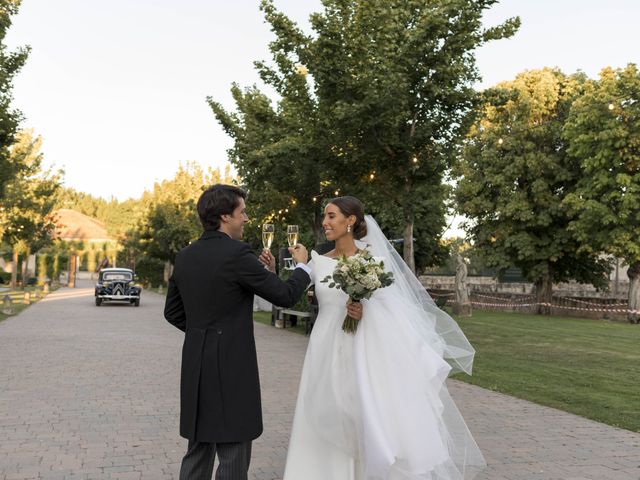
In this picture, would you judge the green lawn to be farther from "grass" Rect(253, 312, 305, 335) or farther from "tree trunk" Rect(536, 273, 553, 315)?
"tree trunk" Rect(536, 273, 553, 315)

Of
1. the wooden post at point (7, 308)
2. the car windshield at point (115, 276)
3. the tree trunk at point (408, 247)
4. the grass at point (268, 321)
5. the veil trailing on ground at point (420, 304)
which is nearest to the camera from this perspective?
the veil trailing on ground at point (420, 304)

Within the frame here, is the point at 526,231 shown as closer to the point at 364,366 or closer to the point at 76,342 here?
the point at 76,342

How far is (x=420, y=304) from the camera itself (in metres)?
5.42

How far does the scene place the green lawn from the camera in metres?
8.98

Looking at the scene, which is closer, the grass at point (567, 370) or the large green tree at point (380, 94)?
the grass at point (567, 370)

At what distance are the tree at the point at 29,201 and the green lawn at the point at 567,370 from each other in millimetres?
23498

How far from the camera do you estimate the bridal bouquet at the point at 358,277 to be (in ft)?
14.6

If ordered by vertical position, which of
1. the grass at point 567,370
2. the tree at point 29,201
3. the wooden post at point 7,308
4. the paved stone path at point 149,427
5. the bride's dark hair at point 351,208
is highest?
the tree at point 29,201

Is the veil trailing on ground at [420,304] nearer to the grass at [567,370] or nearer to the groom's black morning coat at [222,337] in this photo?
the groom's black morning coat at [222,337]

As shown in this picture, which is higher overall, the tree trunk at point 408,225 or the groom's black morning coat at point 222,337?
the tree trunk at point 408,225

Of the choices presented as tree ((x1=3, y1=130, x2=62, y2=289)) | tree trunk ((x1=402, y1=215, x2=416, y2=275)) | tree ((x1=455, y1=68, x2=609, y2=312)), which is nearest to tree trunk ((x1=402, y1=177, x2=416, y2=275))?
tree trunk ((x1=402, y1=215, x2=416, y2=275))

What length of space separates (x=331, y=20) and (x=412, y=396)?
1331cm

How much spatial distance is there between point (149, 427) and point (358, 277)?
3.80 m

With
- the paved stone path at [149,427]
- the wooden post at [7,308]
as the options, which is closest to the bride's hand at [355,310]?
the paved stone path at [149,427]
